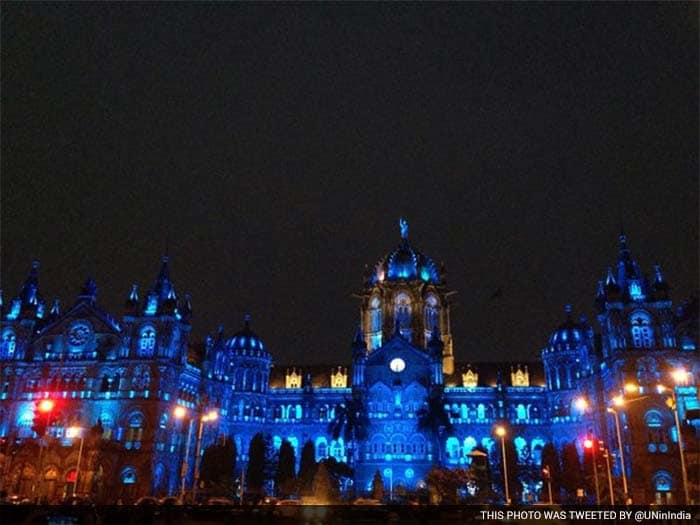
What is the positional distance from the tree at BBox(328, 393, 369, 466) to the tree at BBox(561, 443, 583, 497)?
27.7 m

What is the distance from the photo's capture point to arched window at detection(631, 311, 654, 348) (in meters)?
76.6

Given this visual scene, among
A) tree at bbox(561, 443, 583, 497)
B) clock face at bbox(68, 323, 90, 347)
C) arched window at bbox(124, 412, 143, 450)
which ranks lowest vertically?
tree at bbox(561, 443, 583, 497)

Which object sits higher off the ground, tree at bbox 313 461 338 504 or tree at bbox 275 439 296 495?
tree at bbox 275 439 296 495

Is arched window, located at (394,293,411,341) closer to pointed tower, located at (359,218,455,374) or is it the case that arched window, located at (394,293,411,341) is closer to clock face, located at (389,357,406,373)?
pointed tower, located at (359,218,455,374)

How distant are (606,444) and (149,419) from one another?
5783 cm

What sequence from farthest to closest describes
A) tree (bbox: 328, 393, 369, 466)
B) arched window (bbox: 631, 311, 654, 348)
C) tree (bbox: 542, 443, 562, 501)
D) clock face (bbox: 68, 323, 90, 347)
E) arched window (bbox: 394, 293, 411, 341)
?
1. arched window (bbox: 394, 293, 411, 341)
2. tree (bbox: 328, 393, 369, 466)
3. clock face (bbox: 68, 323, 90, 347)
4. arched window (bbox: 631, 311, 654, 348)
5. tree (bbox: 542, 443, 562, 501)

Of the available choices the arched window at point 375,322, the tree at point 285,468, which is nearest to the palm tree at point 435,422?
the tree at point 285,468

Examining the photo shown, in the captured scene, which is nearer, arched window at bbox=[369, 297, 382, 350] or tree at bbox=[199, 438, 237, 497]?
tree at bbox=[199, 438, 237, 497]

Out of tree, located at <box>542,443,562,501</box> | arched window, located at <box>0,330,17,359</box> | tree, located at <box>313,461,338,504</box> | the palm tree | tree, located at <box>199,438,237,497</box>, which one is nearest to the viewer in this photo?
tree, located at <box>313,461,338,504</box>

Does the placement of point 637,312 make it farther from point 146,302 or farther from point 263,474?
point 146,302

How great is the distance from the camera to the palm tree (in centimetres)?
8706

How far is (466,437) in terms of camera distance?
95438mm

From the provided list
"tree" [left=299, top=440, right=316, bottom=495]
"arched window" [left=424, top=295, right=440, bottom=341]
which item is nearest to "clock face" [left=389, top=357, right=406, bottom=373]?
"arched window" [left=424, top=295, right=440, bottom=341]

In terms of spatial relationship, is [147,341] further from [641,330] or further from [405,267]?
[641,330]
